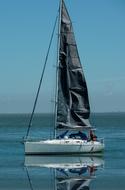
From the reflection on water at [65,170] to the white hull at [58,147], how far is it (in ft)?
2.95

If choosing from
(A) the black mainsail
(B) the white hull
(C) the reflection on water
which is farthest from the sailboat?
(C) the reflection on water

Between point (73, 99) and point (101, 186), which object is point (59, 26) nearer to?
point (73, 99)

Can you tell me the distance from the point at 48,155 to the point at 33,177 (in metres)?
16.0

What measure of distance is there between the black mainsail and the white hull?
240 cm

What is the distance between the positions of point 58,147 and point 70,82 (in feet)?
20.8

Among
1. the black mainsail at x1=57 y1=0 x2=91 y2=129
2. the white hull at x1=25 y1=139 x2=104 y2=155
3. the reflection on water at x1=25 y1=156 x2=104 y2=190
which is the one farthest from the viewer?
the black mainsail at x1=57 y1=0 x2=91 y2=129

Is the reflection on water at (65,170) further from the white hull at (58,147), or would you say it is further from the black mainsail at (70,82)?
the black mainsail at (70,82)

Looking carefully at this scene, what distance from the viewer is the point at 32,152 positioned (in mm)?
55438

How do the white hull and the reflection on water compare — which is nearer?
the reflection on water

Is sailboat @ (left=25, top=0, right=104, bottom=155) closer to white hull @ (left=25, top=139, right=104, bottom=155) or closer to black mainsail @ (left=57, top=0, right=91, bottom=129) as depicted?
black mainsail @ (left=57, top=0, right=91, bottom=129)

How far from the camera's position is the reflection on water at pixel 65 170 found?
3566 centimetres

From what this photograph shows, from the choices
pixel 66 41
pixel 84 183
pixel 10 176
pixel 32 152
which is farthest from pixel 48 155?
pixel 84 183

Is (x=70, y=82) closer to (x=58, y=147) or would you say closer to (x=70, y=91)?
(x=70, y=91)

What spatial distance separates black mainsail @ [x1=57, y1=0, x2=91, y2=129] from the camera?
58.2 m
